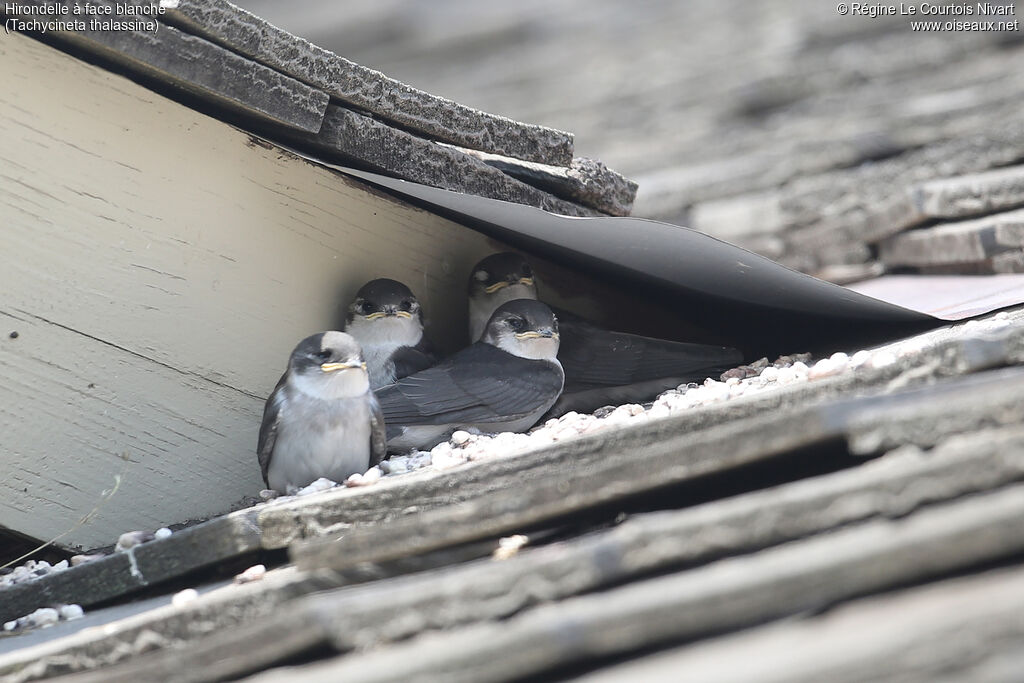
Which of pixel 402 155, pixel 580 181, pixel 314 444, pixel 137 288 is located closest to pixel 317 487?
pixel 314 444

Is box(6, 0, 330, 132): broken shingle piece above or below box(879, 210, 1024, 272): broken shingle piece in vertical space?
below

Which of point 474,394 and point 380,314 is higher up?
point 380,314

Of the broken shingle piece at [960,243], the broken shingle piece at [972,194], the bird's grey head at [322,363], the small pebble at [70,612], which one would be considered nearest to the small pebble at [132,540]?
the small pebble at [70,612]

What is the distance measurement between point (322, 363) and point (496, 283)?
903mm

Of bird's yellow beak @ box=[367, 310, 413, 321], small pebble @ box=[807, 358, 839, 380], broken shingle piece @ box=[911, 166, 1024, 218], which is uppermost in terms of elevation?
broken shingle piece @ box=[911, 166, 1024, 218]

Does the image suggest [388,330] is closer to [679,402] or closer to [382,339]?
[382,339]

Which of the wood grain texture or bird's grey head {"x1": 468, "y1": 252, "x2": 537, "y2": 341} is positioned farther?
bird's grey head {"x1": 468, "y1": 252, "x2": 537, "y2": 341}

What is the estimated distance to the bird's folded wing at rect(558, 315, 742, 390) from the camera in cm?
374

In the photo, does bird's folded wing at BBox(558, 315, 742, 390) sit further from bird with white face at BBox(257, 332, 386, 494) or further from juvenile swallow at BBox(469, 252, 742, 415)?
bird with white face at BBox(257, 332, 386, 494)

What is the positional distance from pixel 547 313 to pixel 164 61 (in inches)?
66.6

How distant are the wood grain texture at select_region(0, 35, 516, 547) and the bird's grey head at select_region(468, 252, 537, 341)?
566 millimetres

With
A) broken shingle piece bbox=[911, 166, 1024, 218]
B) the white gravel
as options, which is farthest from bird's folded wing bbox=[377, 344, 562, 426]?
broken shingle piece bbox=[911, 166, 1024, 218]

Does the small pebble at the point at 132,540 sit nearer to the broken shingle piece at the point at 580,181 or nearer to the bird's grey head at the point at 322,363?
the bird's grey head at the point at 322,363

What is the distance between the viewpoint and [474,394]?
3.72 m
